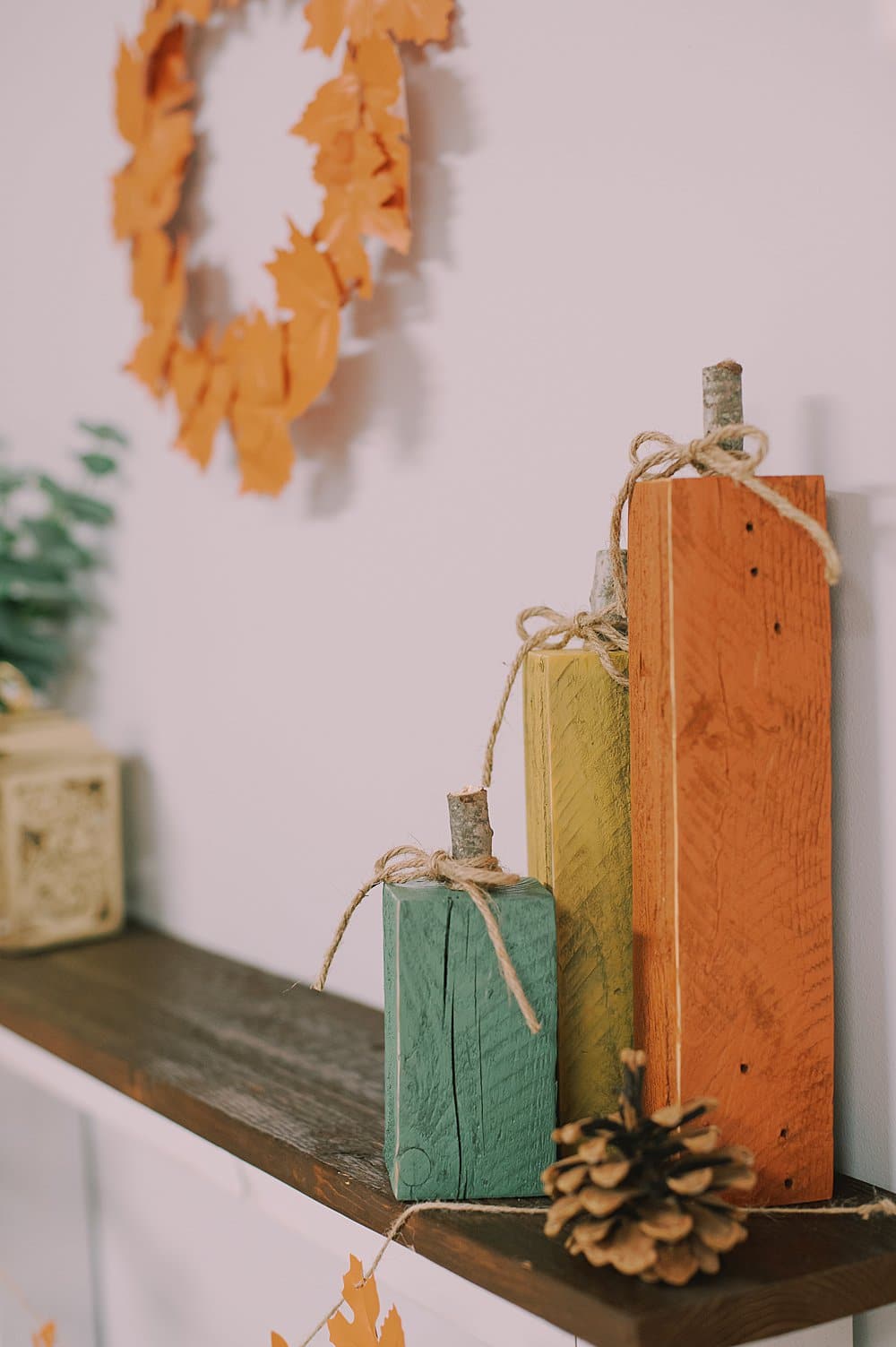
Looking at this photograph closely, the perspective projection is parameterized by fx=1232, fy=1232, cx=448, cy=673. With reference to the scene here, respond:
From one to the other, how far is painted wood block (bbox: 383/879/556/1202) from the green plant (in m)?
0.80

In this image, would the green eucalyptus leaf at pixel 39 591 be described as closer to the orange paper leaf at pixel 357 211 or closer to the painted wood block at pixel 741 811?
→ the orange paper leaf at pixel 357 211

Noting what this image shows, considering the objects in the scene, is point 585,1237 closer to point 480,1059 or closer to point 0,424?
point 480,1059

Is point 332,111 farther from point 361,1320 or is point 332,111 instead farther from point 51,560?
point 361,1320

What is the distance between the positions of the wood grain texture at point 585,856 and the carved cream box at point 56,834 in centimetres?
67

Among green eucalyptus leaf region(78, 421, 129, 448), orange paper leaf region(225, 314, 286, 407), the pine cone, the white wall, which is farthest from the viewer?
green eucalyptus leaf region(78, 421, 129, 448)

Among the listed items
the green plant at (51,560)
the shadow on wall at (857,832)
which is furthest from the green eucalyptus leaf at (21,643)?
the shadow on wall at (857,832)

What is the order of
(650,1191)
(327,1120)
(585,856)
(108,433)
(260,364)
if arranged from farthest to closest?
(108,433) < (260,364) < (327,1120) < (585,856) < (650,1191)

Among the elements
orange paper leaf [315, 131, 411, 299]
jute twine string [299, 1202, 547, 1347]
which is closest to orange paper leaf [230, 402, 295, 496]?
orange paper leaf [315, 131, 411, 299]

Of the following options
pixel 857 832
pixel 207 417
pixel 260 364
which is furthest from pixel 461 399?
pixel 857 832

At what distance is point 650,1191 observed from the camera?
1.77 ft

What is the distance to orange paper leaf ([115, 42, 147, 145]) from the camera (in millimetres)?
1134

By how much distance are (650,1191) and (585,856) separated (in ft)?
0.60

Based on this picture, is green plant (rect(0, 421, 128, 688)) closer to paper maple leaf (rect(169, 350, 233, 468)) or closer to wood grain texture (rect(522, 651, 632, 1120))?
paper maple leaf (rect(169, 350, 233, 468))

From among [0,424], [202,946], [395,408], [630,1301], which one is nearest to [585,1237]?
[630,1301]
